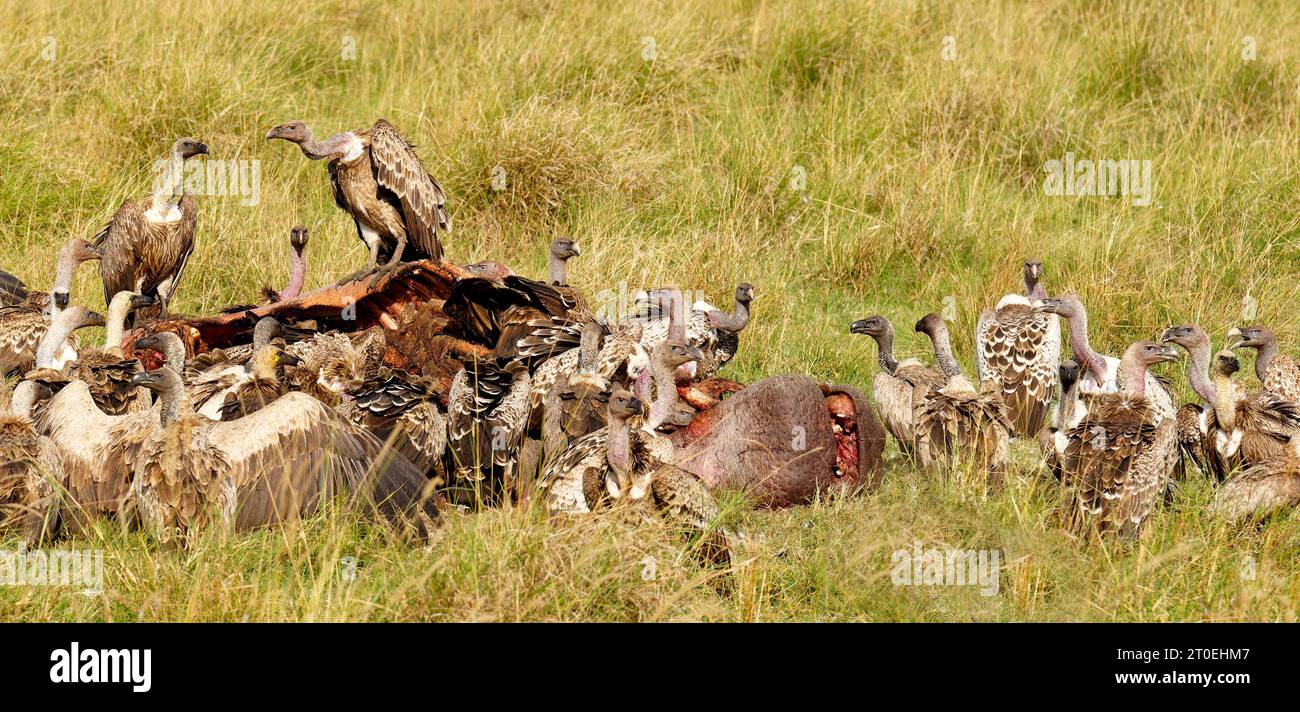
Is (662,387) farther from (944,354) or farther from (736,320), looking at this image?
(944,354)

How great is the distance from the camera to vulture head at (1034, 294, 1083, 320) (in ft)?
26.5

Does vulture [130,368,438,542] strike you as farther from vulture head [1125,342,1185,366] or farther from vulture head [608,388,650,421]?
vulture head [1125,342,1185,366]

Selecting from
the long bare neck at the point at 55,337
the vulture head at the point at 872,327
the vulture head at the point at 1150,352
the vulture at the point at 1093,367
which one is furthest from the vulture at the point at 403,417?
the vulture head at the point at 1150,352

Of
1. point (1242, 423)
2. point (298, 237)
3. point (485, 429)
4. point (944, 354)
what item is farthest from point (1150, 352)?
point (298, 237)

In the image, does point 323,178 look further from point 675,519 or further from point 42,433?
point 675,519

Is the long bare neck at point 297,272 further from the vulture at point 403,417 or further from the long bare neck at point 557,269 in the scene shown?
the vulture at point 403,417

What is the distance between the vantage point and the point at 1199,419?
705 centimetres

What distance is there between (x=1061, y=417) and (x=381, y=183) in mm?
3938

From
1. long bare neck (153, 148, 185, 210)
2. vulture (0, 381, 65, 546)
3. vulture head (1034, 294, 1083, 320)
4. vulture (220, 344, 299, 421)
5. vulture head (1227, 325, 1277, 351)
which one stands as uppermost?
long bare neck (153, 148, 185, 210)

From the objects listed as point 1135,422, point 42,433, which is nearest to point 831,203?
point 1135,422

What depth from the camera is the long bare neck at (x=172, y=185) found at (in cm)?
859

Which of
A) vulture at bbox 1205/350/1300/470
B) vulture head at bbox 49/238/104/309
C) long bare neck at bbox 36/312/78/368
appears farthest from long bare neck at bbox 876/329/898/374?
vulture head at bbox 49/238/104/309

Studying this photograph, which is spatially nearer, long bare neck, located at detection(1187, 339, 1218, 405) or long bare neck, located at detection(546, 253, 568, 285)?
long bare neck, located at detection(1187, 339, 1218, 405)

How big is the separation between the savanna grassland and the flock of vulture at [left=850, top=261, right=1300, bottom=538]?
0.16m
